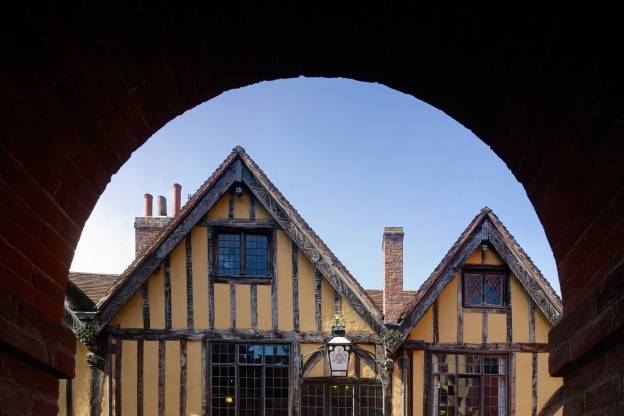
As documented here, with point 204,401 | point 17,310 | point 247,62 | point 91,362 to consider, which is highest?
point 247,62

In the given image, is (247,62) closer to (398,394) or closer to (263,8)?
(263,8)

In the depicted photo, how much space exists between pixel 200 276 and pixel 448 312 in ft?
14.9

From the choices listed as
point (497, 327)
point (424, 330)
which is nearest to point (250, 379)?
point (424, 330)

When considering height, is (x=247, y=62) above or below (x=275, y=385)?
above

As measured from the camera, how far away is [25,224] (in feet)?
7.13

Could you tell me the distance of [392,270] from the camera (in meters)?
11.8

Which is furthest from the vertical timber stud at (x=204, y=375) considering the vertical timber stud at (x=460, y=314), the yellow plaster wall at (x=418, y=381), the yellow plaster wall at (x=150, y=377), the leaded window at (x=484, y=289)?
the leaded window at (x=484, y=289)

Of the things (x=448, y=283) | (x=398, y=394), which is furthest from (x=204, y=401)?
(x=448, y=283)

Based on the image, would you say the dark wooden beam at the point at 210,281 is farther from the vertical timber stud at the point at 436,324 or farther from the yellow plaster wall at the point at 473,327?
the yellow plaster wall at the point at 473,327

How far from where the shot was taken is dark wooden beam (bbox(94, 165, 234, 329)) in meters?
9.80

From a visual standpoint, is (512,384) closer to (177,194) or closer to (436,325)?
(436,325)

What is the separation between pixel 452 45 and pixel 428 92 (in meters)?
0.36

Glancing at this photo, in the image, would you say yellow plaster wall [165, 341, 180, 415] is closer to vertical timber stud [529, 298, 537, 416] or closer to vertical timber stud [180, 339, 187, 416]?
vertical timber stud [180, 339, 187, 416]

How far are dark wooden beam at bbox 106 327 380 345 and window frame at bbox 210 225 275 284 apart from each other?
903 millimetres
